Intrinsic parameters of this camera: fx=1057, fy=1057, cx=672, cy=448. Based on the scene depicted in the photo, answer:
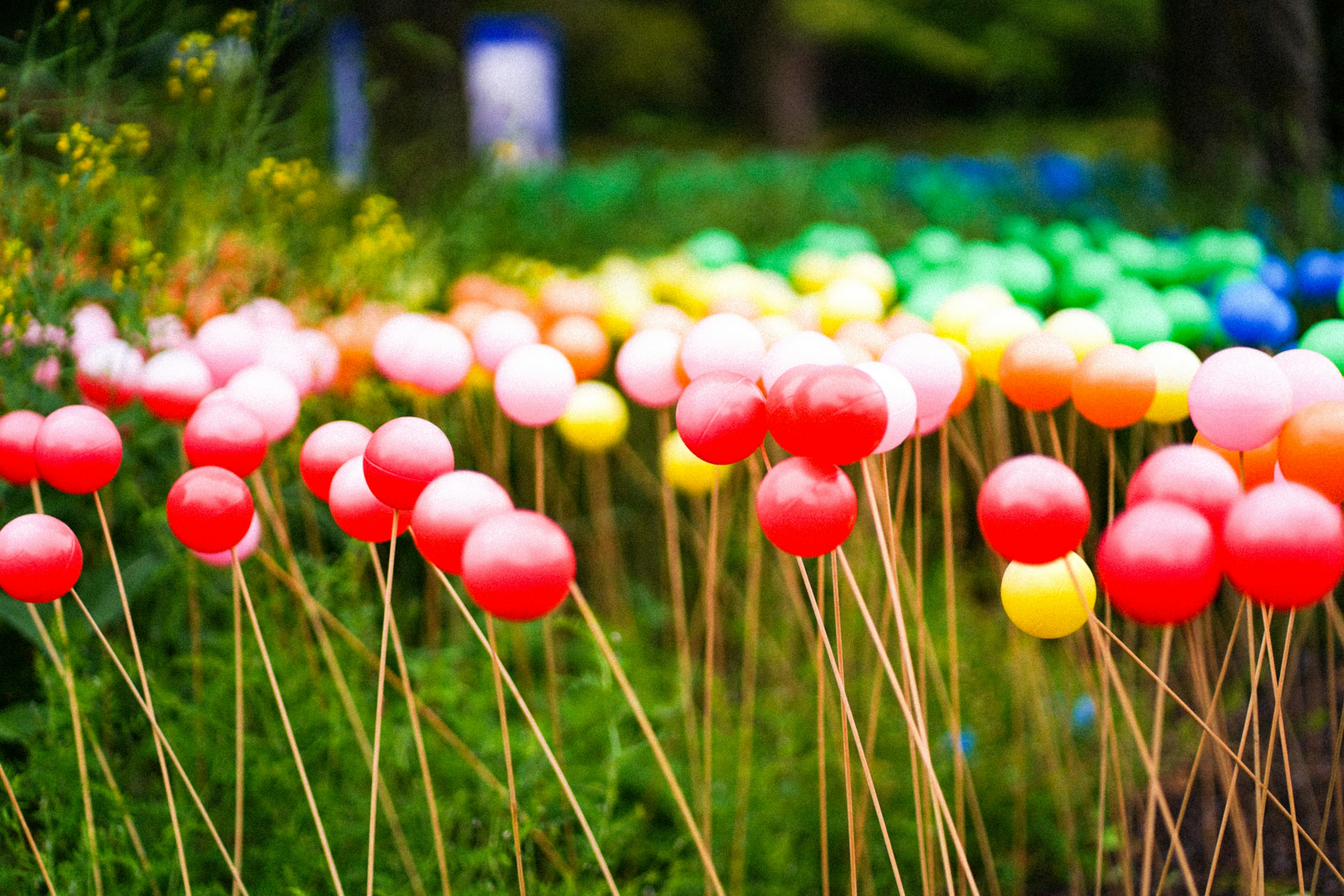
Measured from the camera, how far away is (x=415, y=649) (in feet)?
8.61

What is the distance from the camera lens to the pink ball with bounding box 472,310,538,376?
2.04 meters

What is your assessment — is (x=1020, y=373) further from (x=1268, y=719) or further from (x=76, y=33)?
(x=76, y=33)

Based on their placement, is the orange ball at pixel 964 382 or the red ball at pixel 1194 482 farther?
the orange ball at pixel 964 382

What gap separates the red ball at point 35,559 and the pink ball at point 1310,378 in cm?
149

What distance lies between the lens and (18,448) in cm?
151

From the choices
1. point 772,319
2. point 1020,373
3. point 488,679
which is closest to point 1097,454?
point 772,319

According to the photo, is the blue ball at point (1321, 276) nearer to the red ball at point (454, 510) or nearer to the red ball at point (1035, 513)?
the red ball at point (1035, 513)

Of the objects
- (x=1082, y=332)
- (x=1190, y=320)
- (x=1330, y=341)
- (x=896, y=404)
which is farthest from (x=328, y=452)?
(x=1190, y=320)

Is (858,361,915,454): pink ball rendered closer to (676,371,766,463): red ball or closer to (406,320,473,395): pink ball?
(676,371,766,463): red ball

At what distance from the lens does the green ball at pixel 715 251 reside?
10.6 ft

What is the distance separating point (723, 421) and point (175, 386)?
99cm

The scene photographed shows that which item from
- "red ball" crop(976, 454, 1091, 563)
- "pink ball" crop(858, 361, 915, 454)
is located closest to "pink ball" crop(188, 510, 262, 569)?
"pink ball" crop(858, 361, 915, 454)

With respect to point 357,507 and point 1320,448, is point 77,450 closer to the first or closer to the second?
point 357,507

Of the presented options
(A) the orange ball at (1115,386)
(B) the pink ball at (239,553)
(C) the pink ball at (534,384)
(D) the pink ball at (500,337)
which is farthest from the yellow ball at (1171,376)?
(B) the pink ball at (239,553)
